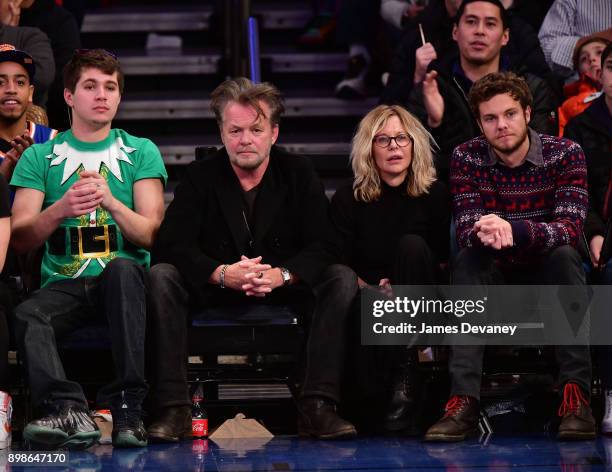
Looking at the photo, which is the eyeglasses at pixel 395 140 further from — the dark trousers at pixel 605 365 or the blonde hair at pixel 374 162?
the dark trousers at pixel 605 365

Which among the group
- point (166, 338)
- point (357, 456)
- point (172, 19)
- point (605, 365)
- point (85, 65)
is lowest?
point (357, 456)

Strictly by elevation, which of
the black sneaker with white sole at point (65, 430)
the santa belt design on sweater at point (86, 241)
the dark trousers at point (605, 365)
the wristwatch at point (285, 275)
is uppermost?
the santa belt design on sweater at point (86, 241)

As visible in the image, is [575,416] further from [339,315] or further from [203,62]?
[203,62]

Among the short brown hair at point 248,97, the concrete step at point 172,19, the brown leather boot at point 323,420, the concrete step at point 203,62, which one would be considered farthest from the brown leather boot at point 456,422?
the concrete step at point 172,19

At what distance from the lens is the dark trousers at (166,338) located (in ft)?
14.1

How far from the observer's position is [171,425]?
14.0 feet

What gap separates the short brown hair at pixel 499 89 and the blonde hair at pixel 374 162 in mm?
260

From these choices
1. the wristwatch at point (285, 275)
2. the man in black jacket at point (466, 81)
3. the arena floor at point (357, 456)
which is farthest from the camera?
the man in black jacket at point (466, 81)

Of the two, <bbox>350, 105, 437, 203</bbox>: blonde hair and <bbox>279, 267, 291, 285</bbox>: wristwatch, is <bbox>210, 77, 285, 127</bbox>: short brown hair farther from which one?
<bbox>279, 267, 291, 285</bbox>: wristwatch

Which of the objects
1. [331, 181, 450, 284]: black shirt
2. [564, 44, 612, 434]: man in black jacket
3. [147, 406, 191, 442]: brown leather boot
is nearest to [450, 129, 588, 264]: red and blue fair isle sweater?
[331, 181, 450, 284]: black shirt

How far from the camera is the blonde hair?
15.7 feet

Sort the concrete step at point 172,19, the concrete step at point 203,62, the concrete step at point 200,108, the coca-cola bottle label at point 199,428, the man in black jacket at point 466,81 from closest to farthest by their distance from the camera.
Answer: the coca-cola bottle label at point 199,428, the man in black jacket at point 466,81, the concrete step at point 200,108, the concrete step at point 203,62, the concrete step at point 172,19

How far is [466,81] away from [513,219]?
1.17 metres

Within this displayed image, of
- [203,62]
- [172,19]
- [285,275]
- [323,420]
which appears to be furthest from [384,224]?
[172,19]
